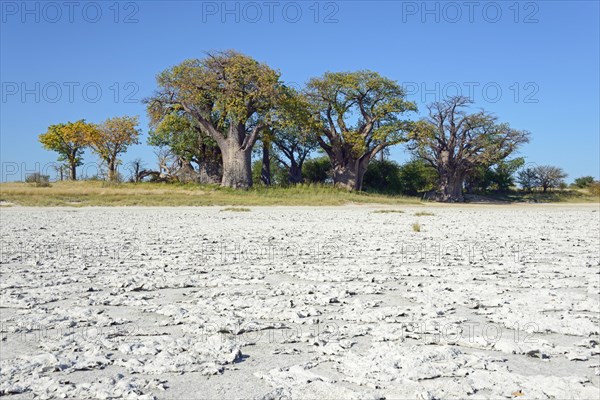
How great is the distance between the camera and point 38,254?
5961 millimetres

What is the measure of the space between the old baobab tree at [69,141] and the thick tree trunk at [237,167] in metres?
15.2

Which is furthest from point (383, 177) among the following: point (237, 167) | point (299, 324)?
point (299, 324)

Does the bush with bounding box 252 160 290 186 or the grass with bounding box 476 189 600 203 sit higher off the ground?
the bush with bounding box 252 160 290 186

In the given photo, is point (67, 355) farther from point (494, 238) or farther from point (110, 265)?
point (494, 238)

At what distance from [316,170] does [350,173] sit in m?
6.52

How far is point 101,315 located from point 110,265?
2.12 metres

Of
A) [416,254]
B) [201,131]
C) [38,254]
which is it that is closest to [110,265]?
[38,254]

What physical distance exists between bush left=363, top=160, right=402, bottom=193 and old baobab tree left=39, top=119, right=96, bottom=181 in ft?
68.3

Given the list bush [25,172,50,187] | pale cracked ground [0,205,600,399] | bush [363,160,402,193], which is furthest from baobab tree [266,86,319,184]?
pale cracked ground [0,205,600,399]

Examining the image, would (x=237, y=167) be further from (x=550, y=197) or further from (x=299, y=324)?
(x=299, y=324)

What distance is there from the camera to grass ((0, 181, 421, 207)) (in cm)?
1994

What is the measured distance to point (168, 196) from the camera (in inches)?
898

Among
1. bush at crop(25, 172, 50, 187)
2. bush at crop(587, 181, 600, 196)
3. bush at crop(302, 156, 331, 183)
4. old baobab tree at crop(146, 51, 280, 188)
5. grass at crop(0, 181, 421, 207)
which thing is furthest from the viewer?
bush at crop(587, 181, 600, 196)

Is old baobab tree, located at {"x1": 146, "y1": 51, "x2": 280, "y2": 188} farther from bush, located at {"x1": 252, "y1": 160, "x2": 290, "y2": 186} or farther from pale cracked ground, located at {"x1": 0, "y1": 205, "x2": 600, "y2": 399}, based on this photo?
pale cracked ground, located at {"x1": 0, "y1": 205, "x2": 600, "y2": 399}
